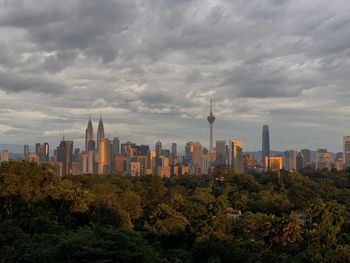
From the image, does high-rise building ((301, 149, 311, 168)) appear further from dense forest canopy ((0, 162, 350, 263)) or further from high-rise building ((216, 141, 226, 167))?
dense forest canopy ((0, 162, 350, 263))

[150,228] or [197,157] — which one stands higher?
[197,157]

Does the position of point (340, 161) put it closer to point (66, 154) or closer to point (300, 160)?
point (300, 160)

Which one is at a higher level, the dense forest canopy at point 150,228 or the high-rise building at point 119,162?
the high-rise building at point 119,162

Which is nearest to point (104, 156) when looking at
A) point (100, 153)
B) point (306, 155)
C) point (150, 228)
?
point (100, 153)

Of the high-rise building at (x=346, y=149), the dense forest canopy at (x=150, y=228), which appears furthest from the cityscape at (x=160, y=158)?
the dense forest canopy at (x=150, y=228)

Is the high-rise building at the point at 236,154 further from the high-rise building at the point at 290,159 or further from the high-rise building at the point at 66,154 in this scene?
the high-rise building at the point at 66,154

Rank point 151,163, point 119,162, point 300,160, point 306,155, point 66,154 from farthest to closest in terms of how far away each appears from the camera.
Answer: point 306,155 < point 300,160 < point 66,154 < point 119,162 < point 151,163

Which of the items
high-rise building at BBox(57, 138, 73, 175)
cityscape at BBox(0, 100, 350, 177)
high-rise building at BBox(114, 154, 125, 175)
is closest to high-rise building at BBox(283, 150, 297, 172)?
cityscape at BBox(0, 100, 350, 177)
